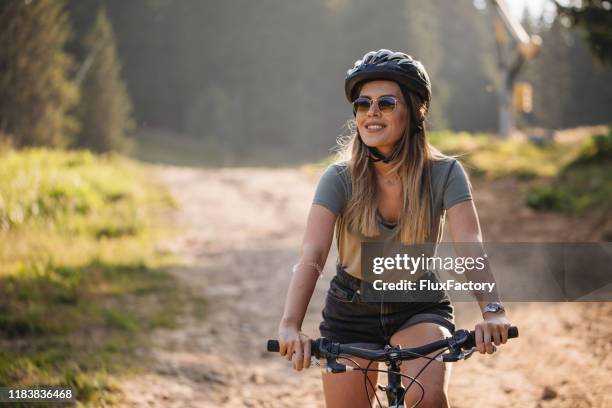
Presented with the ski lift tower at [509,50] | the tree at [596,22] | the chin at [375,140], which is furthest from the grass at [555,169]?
the chin at [375,140]

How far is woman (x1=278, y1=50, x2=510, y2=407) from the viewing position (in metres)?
2.71

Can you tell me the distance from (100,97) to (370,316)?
35380mm

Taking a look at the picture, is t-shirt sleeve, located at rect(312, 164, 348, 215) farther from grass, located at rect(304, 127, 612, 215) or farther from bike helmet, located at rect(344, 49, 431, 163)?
grass, located at rect(304, 127, 612, 215)

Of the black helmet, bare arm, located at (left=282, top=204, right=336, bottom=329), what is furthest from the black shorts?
the black helmet

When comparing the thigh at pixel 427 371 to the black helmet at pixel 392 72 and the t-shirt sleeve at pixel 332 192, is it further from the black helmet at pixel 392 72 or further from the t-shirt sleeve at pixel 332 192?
the black helmet at pixel 392 72

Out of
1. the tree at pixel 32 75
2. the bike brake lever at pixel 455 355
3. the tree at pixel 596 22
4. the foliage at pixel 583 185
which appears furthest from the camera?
the tree at pixel 32 75

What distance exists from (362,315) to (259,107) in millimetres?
57862

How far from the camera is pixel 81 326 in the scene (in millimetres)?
5934

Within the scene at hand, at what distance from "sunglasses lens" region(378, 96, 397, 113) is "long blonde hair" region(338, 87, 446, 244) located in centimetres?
11

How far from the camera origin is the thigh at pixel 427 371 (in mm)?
2424

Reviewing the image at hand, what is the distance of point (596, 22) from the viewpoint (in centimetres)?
1001

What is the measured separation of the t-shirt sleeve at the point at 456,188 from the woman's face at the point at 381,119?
334 millimetres

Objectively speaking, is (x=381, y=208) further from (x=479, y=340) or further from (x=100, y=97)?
A: (x=100, y=97)

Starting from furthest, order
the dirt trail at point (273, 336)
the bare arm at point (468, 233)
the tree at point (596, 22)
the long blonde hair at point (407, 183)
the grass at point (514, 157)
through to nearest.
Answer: the grass at point (514, 157), the tree at point (596, 22), the dirt trail at point (273, 336), the long blonde hair at point (407, 183), the bare arm at point (468, 233)
